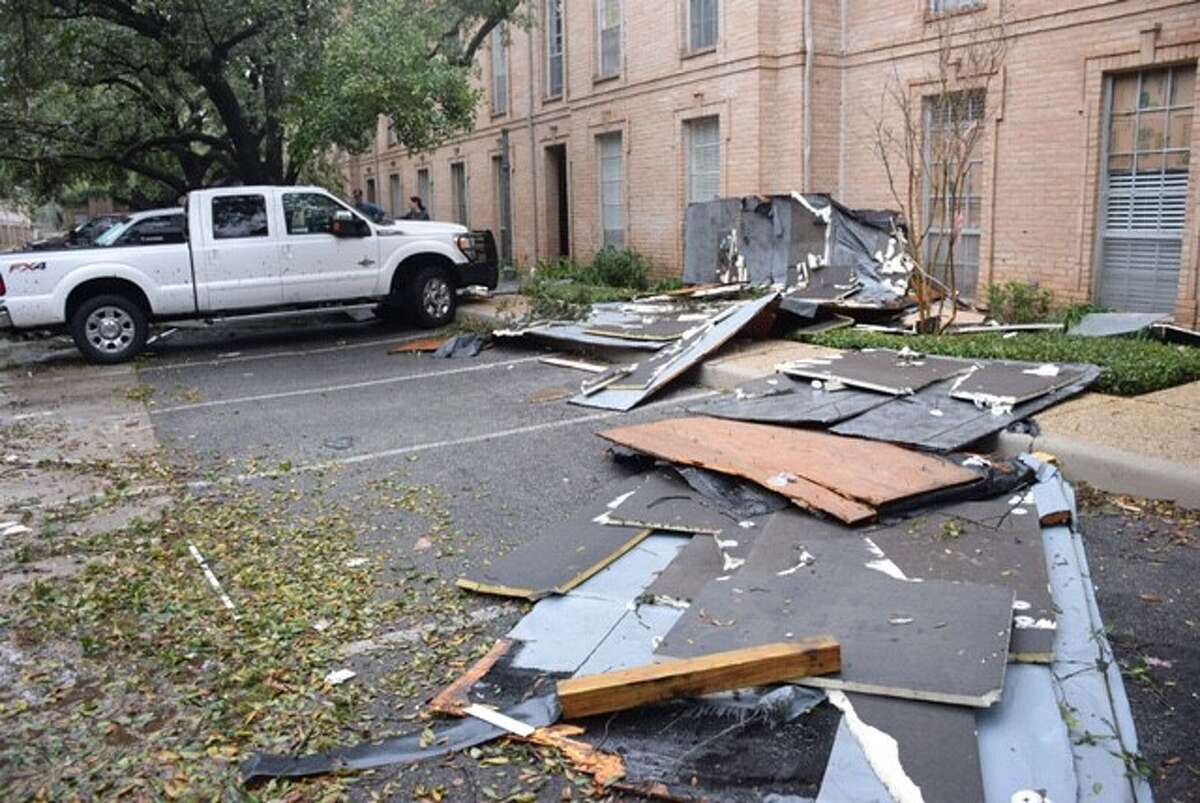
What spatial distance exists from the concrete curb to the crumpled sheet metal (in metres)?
4.19

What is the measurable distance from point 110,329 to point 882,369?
9.62 meters

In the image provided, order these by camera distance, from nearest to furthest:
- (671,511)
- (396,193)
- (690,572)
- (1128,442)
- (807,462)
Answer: (690,572) < (671,511) < (807,462) < (1128,442) < (396,193)

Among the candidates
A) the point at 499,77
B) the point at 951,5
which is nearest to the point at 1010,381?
the point at 951,5

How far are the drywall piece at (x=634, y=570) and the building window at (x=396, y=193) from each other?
91.4 ft

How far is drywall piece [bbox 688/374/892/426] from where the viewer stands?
286 inches

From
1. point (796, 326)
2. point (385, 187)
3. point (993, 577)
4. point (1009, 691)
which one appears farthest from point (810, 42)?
point (385, 187)

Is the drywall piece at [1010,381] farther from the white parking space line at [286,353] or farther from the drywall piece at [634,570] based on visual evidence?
the white parking space line at [286,353]

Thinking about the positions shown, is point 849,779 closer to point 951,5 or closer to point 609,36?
point 951,5

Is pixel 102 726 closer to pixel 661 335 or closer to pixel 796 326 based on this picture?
pixel 661 335

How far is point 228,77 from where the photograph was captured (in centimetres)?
1695

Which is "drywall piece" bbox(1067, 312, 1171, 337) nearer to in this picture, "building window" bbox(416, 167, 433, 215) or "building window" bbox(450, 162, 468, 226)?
"building window" bbox(450, 162, 468, 226)

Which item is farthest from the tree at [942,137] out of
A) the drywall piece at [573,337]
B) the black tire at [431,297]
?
the black tire at [431,297]

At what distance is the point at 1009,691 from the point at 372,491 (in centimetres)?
436

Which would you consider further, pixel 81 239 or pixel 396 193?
pixel 396 193
